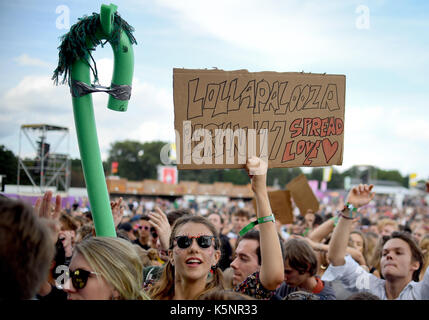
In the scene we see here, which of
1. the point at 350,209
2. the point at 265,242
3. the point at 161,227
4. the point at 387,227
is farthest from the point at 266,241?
the point at 387,227

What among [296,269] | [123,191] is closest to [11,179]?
[296,269]

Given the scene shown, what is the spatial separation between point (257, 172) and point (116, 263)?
82cm

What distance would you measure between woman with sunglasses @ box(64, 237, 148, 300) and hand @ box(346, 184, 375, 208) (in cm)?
161

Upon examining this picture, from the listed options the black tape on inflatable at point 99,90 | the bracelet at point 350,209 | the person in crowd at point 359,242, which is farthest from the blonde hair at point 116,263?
the person in crowd at point 359,242

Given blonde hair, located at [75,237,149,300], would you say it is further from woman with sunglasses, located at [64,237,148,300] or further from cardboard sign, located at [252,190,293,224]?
cardboard sign, located at [252,190,293,224]

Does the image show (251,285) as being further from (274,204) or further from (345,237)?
(274,204)

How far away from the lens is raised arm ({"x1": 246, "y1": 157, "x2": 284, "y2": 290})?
2.15 metres

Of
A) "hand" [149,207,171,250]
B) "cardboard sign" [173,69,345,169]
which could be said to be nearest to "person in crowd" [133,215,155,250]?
"hand" [149,207,171,250]

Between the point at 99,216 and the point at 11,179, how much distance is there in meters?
1.51

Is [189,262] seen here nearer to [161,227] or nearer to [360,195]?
[161,227]

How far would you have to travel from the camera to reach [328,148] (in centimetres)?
256

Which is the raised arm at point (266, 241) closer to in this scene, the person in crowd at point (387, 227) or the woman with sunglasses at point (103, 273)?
the woman with sunglasses at point (103, 273)

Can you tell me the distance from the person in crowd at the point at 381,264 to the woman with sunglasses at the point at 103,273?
1.63 metres

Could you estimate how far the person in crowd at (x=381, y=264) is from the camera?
2.95 meters
